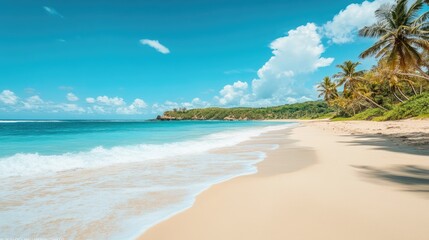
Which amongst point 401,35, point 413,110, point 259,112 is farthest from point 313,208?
point 259,112

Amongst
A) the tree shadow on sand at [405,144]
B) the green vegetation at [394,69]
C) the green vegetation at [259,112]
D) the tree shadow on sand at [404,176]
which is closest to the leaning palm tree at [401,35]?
the green vegetation at [394,69]

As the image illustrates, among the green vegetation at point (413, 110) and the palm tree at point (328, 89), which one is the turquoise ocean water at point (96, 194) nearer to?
the green vegetation at point (413, 110)

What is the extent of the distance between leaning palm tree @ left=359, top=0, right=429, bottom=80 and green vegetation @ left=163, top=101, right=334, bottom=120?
97269mm

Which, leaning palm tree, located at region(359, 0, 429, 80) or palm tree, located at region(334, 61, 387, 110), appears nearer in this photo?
leaning palm tree, located at region(359, 0, 429, 80)

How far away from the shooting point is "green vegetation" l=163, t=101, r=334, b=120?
133m

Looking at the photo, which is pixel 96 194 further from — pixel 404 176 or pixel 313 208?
pixel 404 176

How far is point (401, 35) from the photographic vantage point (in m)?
19.1

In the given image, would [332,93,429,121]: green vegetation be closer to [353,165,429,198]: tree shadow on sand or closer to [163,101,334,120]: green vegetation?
[353,165,429,198]: tree shadow on sand

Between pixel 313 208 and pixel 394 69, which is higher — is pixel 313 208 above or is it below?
below

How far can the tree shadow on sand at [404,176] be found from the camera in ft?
16.1

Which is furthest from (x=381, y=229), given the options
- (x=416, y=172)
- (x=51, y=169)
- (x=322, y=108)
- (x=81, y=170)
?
(x=322, y=108)

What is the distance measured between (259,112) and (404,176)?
152051mm

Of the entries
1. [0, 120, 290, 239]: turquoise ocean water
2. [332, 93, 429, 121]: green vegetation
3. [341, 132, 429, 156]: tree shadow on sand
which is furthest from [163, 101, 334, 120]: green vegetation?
[0, 120, 290, 239]: turquoise ocean water

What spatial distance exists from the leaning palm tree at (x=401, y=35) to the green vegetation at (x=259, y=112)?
97.3 metres
